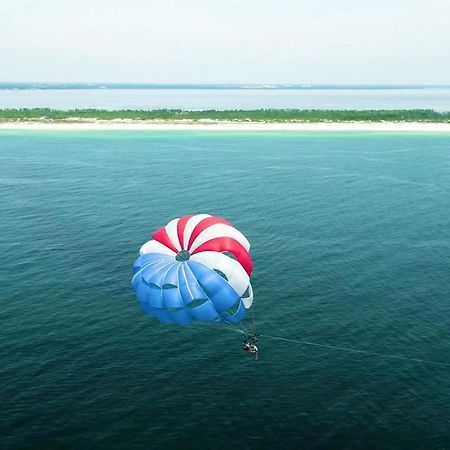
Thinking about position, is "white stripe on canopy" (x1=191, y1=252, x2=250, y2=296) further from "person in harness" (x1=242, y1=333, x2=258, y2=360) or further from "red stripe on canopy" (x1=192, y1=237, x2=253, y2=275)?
"person in harness" (x1=242, y1=333, x2=258, y2=360)

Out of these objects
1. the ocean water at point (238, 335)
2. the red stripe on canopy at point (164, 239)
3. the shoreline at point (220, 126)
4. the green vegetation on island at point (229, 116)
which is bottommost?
the ocean water at point (238, 335)

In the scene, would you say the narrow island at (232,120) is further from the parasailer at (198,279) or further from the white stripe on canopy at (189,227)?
the parasailer at (198,279)

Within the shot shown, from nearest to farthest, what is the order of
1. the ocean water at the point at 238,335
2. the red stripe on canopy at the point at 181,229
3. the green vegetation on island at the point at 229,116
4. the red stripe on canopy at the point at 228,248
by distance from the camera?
the ocean water at the point at 238,335
the red stripe on canopy at the point at 228,248
the red stripe on canopy at the point at 181,229
the green vegetation on island at the point at 229,116

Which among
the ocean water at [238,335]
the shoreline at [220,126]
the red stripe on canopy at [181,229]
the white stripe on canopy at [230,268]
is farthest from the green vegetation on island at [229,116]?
the white stripe on canopy at [230,268]

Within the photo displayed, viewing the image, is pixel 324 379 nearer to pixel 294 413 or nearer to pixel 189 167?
pixel 294 413

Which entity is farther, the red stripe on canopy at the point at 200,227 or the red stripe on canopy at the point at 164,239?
the red stripe on canopy at the point at 164,239

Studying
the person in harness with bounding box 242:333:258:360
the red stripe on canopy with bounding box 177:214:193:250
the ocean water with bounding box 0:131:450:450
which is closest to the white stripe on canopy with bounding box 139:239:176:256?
the red stripe on canopy with bounding box 177:214:193:250

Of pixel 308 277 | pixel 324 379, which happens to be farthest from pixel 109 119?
pixel 324 379
